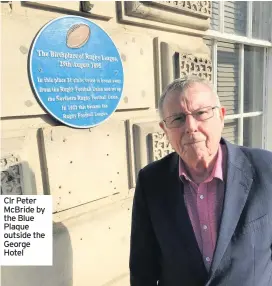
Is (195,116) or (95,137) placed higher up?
(195,116)

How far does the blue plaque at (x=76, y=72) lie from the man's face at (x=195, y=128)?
2.01 ft

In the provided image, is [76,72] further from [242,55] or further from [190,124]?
[242,55]

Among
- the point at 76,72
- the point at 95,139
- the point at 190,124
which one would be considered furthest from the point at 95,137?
the point at 190,124

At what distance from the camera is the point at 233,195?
114 centimetres

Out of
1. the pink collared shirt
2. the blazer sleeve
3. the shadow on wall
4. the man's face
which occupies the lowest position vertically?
the shadow on wall

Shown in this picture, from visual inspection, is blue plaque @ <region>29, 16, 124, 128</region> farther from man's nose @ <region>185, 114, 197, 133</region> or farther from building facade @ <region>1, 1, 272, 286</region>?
man's nose @ <region>185, 114, 197, 133</region>

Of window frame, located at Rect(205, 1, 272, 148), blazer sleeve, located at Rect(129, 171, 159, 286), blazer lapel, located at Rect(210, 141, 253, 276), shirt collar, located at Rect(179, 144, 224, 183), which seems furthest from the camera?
window frame, located at Rect(205, 1, 272, 148)

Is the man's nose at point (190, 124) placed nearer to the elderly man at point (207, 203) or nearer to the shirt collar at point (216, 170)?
the elderly man at point (207, 203)

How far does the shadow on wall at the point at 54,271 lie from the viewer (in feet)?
4.89

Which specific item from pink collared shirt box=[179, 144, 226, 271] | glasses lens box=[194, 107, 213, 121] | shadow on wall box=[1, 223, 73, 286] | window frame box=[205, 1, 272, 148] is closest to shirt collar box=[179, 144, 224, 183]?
pink collared shirt box=[179, 144, 226, 271]

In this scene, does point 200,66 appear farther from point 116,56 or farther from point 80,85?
point 80,85

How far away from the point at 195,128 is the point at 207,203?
12.3 inches
